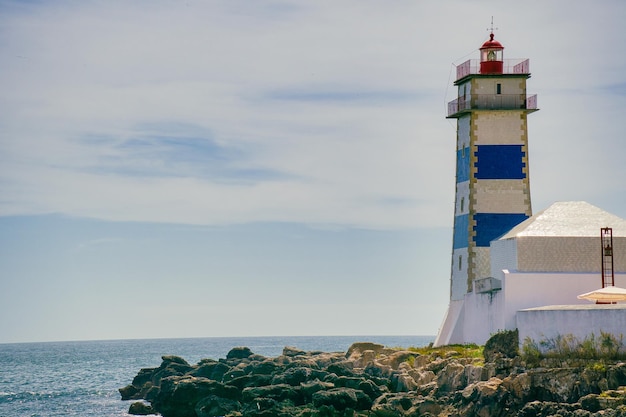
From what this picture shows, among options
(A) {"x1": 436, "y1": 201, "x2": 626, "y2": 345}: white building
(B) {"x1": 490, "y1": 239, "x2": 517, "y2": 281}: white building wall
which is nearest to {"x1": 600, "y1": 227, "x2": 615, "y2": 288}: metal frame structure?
(A) {"x1": 436, "y1": 201, "x2": 626, "y2": 345}: white building

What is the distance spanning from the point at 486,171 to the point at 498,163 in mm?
462

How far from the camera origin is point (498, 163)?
36.1 m

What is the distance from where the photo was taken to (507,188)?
3600 cm

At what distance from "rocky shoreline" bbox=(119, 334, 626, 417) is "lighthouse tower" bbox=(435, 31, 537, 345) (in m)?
3.05

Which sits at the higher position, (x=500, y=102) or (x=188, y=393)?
(x=500, y=102)

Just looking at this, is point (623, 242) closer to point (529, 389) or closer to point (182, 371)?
point (529, 389)

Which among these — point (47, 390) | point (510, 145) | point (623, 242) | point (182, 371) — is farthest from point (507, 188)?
point (47, 390)

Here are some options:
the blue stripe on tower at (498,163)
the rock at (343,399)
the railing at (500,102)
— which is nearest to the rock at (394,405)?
the rock at (343,399)

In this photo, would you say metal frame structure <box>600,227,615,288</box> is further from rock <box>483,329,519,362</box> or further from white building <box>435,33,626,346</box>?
rock <box>483,329,519,362</box>

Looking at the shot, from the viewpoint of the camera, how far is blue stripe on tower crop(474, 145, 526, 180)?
36.1 m

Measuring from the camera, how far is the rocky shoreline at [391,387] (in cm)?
2423

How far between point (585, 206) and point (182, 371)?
16078 mm

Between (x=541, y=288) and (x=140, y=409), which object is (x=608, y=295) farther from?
(x=140, y=409)

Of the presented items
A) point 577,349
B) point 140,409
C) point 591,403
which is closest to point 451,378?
point 577,349
